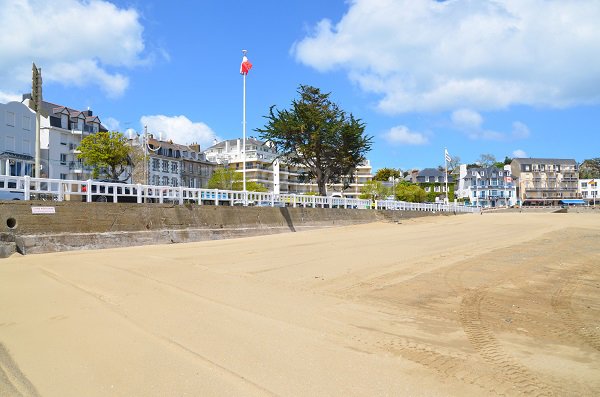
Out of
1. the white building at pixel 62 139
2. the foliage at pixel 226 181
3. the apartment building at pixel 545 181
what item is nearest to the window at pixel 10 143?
the white building at pixel 62 139

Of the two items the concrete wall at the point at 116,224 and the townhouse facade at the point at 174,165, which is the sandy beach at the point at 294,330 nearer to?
the concrete wall at the point at 116,224

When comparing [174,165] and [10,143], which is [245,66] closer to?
[10,143]

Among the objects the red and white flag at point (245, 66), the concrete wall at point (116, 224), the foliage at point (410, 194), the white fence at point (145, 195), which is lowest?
the concrete wall at point (116, 224)

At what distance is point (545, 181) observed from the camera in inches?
5482

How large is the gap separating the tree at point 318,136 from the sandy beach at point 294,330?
30.5 m

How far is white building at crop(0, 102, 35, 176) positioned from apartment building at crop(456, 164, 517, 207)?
386 feet

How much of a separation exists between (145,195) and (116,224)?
2.02m

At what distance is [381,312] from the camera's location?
21.5ft

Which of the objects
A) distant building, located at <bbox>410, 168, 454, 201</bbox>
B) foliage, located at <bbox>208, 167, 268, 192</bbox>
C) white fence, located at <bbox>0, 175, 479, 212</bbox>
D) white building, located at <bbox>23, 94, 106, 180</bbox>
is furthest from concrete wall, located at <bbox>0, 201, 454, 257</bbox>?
distant building, located at <bbox>410, 168, 454, 201</bbox>

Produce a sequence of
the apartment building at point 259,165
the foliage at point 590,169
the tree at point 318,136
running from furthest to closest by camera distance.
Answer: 1. the foliage at point 590,169
2. the apartment building at point 259,165
3. the tree at point 318,136

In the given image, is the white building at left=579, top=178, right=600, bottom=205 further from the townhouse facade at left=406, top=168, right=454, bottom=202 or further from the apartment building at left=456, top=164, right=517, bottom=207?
the townhouse facade at left=406, top=168, right=454, bottom=202

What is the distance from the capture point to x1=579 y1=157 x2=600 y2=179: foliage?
515 feet

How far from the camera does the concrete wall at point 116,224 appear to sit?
40.6 ft

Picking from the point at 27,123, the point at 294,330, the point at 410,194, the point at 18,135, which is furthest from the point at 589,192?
the point at 294,330
